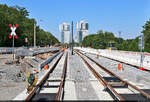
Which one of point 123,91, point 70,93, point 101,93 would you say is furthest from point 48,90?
point 123,91

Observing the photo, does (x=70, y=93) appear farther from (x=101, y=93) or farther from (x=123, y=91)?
(x=123, y=91)

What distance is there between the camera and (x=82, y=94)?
7910 mm

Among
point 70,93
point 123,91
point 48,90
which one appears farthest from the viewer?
point 48,90

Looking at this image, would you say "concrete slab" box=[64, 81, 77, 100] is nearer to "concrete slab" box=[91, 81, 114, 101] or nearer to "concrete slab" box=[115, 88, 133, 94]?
"concrete slab" box=[91, 81, 114, 101]

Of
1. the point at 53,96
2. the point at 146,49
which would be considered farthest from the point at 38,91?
the point at 146,49

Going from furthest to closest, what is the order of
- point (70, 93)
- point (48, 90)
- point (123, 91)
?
point (48, 90) < point (123, 91) < point (70, 93)

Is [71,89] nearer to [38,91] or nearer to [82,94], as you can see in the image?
[82,94]

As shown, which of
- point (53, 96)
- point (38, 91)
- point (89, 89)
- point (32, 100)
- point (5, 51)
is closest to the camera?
point (32, 100)

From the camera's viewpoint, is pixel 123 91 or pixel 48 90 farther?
A: pixel 48 90

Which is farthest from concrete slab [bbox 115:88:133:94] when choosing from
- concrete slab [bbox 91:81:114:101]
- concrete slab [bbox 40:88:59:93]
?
concrete slab [bbox 40:88:59:93]

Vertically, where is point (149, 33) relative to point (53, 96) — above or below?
above

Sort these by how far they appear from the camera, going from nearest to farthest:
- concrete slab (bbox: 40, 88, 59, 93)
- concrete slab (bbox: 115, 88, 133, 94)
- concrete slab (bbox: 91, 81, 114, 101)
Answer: concrete slab (bbox: 91, 81, 114, 101) → concrete slab (bbox: 115, 88, 133, 94) → concrete slab (bbox: 40, 88, 59, 93)

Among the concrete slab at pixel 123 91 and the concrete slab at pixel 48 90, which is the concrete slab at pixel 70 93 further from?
the concrete slab at pixel 123 91

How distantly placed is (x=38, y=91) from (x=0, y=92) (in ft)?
6.22
